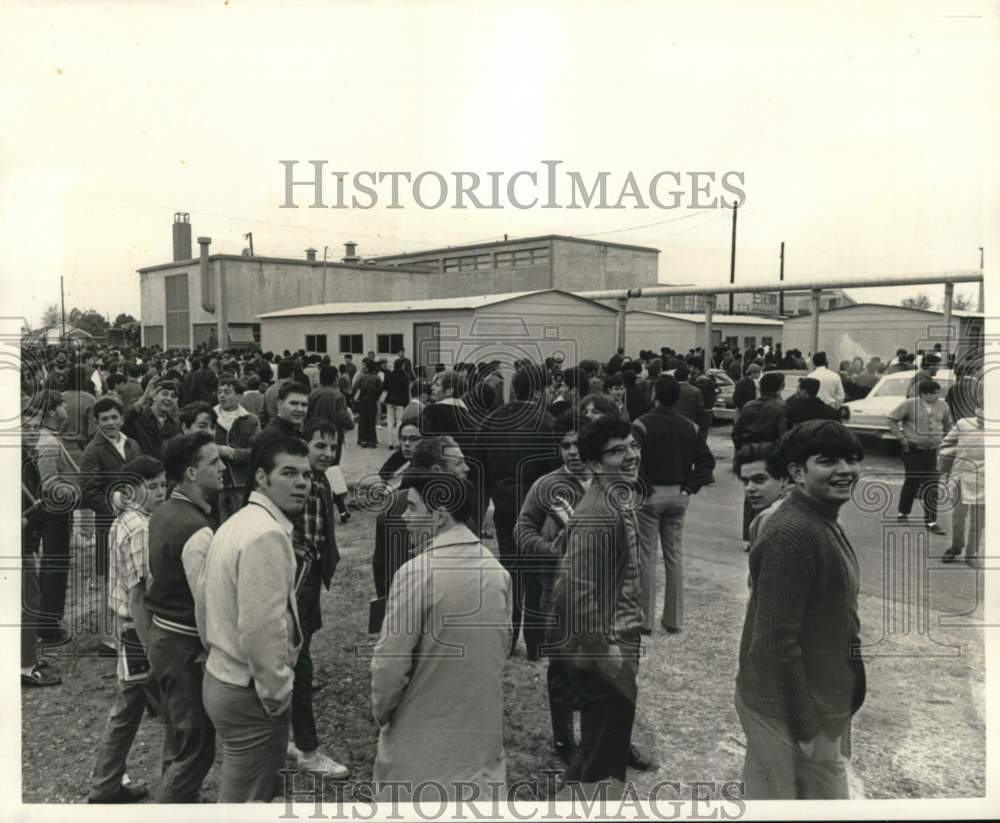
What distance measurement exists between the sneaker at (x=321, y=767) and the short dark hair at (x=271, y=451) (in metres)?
1.50

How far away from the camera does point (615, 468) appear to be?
3.34 m

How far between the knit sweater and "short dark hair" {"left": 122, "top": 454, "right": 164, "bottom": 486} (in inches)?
110

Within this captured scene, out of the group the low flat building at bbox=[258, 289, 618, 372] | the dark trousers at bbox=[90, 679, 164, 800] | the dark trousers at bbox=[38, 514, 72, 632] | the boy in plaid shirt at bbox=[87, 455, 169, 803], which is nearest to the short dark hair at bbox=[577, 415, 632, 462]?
the boy in plaid shirt at bbox=[87, 455, 169, 803]

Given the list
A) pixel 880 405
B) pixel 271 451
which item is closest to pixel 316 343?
pixel 880 405

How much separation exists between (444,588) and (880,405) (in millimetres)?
10695

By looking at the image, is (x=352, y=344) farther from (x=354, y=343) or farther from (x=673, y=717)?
(x=673, y=717)

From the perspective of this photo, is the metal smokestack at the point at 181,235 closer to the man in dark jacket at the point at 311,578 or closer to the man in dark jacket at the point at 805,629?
the man in dark jacket at the point at 311,578

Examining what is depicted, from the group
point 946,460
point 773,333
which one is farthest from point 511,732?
point 773,333

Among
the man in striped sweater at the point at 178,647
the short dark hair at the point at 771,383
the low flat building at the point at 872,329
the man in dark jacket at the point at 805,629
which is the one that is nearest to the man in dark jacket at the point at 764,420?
the short dark hair at the point at 771,383

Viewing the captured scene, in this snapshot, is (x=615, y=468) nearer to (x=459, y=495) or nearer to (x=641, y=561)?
(x=459, y=495)

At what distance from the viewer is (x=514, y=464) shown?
186 inches

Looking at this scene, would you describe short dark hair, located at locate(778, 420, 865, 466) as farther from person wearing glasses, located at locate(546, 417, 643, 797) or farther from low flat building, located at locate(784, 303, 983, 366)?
low flat building, located at locate(784, 303, 983, 366)

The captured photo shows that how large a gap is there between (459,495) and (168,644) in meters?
1.44

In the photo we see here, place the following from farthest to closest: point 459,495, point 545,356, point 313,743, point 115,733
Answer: point 545,356 → point 313,743 → point 115,733 → point 459,495
